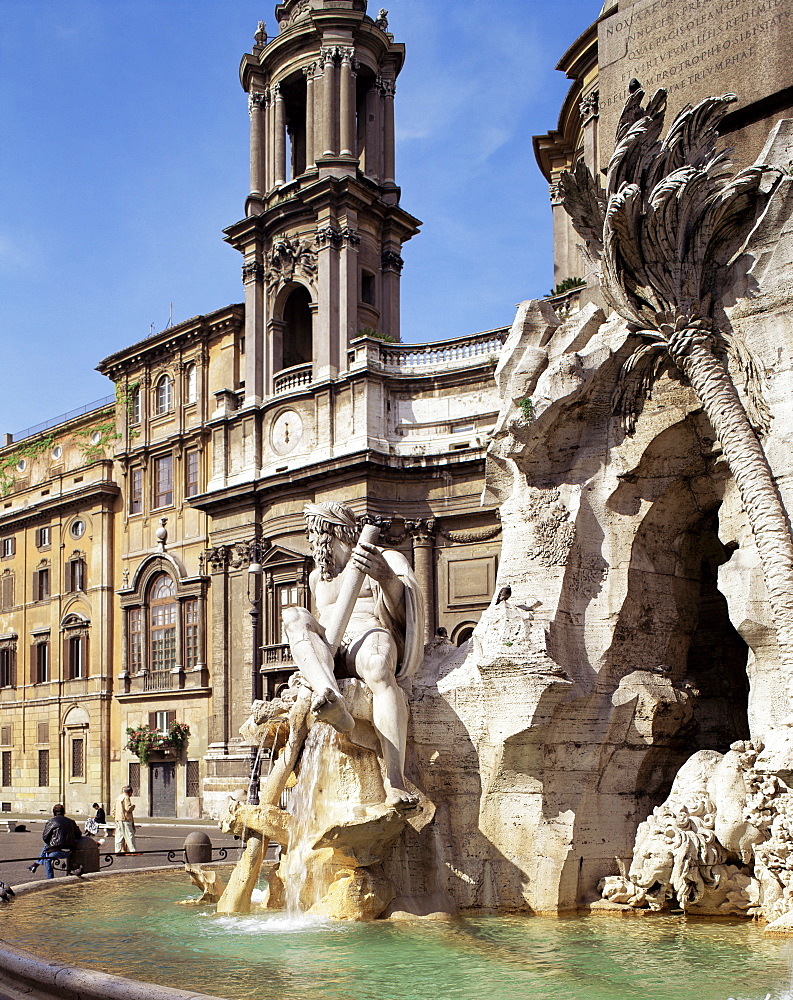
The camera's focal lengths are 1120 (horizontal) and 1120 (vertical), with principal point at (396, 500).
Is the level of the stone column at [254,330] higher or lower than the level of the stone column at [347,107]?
lower

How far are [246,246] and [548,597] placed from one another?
104 ft

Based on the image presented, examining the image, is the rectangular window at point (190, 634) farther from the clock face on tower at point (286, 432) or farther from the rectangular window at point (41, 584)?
the rectangular window at point (41, 584)

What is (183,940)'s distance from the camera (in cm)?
692

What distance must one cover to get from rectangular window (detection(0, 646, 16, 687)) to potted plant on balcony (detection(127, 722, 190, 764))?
11030 millimetres

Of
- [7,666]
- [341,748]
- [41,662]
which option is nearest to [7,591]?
[7,666]

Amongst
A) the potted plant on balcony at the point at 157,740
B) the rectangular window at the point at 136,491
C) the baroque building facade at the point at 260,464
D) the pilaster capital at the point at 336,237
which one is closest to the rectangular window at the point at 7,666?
the baroque building facade at the point at 260,464

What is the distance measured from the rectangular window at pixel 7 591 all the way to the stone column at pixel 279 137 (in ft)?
70.7

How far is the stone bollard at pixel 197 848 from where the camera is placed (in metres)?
12.3

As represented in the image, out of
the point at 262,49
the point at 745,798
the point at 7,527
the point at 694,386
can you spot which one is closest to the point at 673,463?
the point at 694,386

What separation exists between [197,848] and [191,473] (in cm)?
2813

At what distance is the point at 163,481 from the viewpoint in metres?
41.1

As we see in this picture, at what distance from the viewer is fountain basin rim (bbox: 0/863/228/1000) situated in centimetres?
505

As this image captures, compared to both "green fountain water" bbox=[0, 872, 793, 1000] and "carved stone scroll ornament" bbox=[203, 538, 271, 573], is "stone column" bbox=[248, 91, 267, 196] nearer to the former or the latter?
"carved stone scroll ornament" bbox=[203, 538, 271, 573]

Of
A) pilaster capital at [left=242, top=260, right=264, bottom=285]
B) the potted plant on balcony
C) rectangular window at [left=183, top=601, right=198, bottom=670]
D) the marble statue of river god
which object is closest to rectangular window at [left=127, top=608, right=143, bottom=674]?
the potted plant on balcony
